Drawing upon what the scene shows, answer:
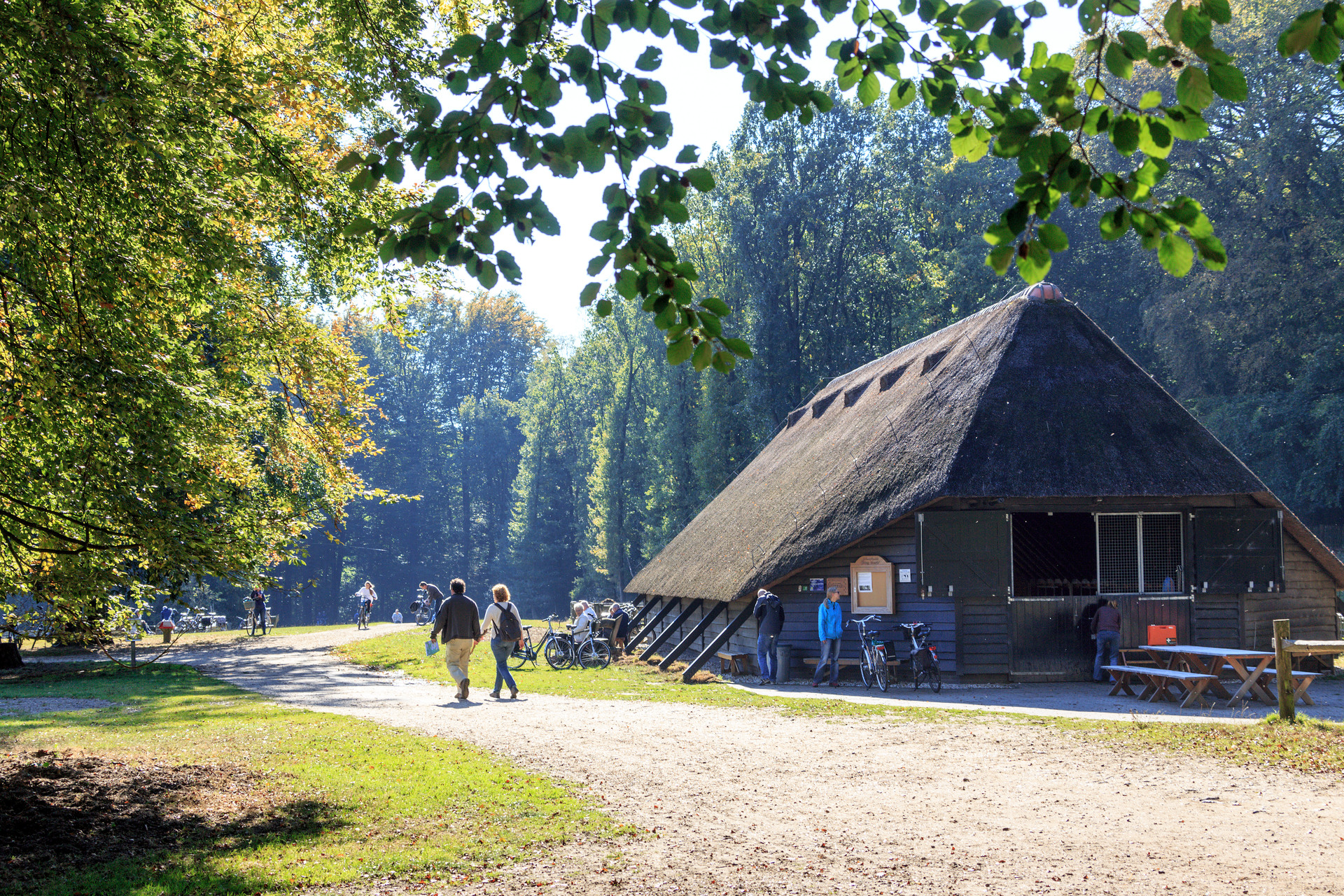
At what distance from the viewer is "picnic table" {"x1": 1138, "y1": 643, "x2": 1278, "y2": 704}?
45.1 feet

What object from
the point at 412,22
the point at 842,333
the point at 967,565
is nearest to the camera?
the point at 412,22

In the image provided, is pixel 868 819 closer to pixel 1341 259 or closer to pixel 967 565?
pixel 967 565

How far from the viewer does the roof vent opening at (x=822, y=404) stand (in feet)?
96.3

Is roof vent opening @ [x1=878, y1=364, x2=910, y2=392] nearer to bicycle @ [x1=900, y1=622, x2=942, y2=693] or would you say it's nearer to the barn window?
the barn window

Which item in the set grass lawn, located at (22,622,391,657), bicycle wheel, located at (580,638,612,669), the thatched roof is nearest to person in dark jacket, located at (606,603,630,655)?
bicycle wheel, located at (580,638,612,669)

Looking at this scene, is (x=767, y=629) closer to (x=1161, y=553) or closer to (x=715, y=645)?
(x=715, y=645)

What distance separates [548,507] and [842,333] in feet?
87.7

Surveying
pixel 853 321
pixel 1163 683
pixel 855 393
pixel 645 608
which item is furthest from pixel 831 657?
pixel 853 321

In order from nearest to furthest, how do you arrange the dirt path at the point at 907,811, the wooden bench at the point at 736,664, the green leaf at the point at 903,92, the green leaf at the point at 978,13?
the green leaf at the point at 978,13, the green leaf at the point at 903,92, the dirt path at the point at 907,811, the wooden bench at the point at 736,664

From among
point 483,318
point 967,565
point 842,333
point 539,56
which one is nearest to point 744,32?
point 539,56

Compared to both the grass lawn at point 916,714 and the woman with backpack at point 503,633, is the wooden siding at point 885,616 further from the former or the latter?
the woman with backpack at point 503,633

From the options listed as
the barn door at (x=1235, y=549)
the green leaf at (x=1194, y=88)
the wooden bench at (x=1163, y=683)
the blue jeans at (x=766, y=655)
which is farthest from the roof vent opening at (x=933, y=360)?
the green leaf at (x=1194, y=88)

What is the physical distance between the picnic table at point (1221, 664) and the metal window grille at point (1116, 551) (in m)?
1.44

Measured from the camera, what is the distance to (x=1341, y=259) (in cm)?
3328
